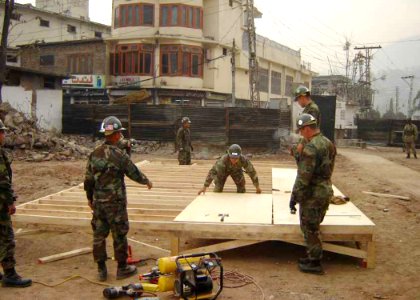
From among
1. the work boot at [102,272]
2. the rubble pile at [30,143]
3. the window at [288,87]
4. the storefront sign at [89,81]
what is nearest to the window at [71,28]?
the storefront sign at [89,81]

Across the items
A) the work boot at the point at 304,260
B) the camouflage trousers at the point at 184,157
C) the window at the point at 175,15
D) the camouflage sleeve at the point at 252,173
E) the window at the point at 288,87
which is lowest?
the work boot at the point at 304,260

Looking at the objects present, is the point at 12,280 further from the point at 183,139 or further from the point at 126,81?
the point at 126,81

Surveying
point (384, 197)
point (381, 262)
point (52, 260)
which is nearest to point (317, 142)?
point (381, 262)

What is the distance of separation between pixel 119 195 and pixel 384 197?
280 inches

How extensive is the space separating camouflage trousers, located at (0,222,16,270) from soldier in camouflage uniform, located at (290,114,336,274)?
10.7 ft

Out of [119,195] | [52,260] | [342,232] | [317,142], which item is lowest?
[52,260]

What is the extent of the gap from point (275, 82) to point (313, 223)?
3794cm

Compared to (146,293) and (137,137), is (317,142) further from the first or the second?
(137,137)

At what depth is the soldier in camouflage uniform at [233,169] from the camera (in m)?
7.60

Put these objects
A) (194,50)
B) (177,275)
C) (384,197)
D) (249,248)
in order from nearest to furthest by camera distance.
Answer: (177,275), (249,248), (384,197), (194,50)

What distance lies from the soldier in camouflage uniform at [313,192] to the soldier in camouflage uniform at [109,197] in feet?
6.45

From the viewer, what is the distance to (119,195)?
17.1 feet

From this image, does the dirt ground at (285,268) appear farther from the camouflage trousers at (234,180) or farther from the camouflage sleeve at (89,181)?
the camouflage trousers at (234,180)

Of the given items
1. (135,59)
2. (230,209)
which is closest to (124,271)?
(230,209)
